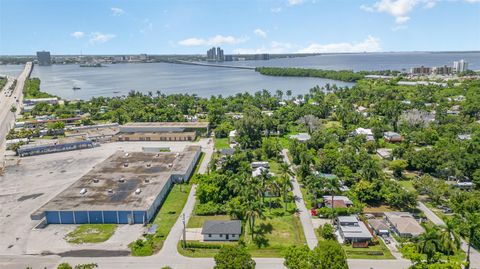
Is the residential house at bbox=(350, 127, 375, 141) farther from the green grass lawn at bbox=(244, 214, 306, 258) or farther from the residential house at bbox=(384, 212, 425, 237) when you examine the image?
the green grass lawn at bbox=(244, 214, 306, 258)

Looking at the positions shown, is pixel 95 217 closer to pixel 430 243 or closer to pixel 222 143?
pixel 430 243

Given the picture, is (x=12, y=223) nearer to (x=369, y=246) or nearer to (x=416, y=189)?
(x=369, y=246)

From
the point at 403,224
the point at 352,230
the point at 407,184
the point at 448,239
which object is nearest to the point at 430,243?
the point at 448,239

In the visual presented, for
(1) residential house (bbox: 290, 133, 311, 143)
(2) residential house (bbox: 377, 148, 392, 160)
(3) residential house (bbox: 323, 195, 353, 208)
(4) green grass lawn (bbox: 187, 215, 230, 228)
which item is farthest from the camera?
(1) residential house (bbox: 290, 133, 311, 143)

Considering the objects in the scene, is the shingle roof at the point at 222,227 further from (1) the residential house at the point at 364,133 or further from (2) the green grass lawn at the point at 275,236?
(1) the residential house at the point at 364,133

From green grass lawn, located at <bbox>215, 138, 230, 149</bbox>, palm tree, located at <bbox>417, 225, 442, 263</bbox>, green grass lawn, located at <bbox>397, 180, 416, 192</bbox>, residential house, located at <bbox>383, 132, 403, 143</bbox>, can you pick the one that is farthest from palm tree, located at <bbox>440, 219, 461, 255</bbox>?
green grass lawn, located at <bbox>215, 138, 230, 149</bbox>
